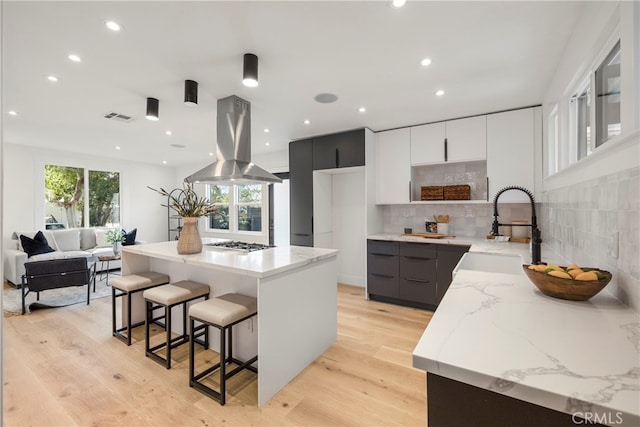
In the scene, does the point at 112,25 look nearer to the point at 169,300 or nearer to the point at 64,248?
the point at 169,300

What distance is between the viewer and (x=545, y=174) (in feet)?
9.07

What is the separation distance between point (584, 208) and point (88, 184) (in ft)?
26.3

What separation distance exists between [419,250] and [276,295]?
7.23 feet

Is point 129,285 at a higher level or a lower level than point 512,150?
lower

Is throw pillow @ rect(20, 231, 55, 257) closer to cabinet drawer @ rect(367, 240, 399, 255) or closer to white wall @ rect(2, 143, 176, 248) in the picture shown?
white wall @ rect(2, 143, 176, 248)

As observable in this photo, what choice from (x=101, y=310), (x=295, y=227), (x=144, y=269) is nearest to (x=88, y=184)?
(x=101, y=310)

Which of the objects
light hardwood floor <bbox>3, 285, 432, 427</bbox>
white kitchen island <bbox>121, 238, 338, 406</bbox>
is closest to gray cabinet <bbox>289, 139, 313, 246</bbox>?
white kitchen island <bbox>121, 238, 338, 406</bbox>

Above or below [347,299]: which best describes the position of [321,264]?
above

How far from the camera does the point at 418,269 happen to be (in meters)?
3.50

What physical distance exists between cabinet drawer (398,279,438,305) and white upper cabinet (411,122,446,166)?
1.60 meters

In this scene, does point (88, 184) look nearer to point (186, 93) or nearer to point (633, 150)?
point (186, 93)

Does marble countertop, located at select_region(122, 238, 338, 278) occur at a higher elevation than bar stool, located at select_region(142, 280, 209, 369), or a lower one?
higher

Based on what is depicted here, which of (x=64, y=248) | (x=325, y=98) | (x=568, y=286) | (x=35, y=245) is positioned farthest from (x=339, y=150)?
(x=64, y=248)

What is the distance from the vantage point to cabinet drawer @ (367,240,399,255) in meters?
3.67
